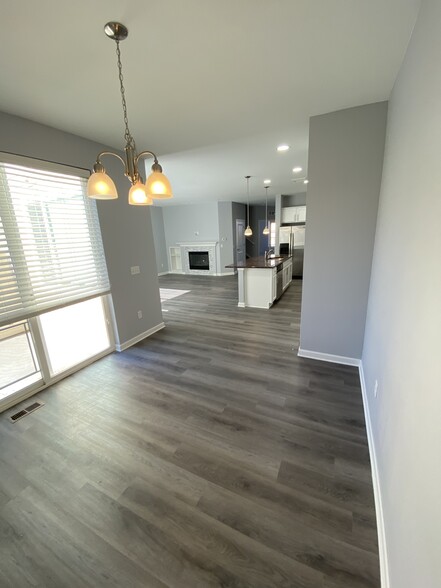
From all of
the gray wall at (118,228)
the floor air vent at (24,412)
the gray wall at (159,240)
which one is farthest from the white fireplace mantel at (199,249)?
the floor air vent at (24,412)

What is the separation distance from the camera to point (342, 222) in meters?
2.60

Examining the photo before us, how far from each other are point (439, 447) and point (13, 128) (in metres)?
3.69

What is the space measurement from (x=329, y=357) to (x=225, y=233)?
7006 mm

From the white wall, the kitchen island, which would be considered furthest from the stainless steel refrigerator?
the white wall

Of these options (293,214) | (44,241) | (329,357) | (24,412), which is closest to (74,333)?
(24,412)

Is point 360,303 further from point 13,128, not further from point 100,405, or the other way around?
point 13,128

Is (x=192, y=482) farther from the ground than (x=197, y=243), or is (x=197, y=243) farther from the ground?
(x=197, y=243)

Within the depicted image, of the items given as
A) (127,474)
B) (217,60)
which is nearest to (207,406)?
(127,474)

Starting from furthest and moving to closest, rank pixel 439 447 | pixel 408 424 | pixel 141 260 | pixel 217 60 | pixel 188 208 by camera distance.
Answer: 1. pixel 188 208
2. pixel 141 260
3. pixel 217 60
4. pixel 408 424
5. pixel 439 447

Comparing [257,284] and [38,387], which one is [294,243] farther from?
[38,387]

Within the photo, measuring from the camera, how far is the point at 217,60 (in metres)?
1.68

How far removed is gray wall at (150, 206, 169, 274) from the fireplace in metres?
1.14

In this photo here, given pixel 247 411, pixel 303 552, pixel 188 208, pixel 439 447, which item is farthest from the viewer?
pixel 188 208

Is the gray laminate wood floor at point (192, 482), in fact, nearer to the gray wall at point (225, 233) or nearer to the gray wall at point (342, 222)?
the gray wall at point (342, 222)
